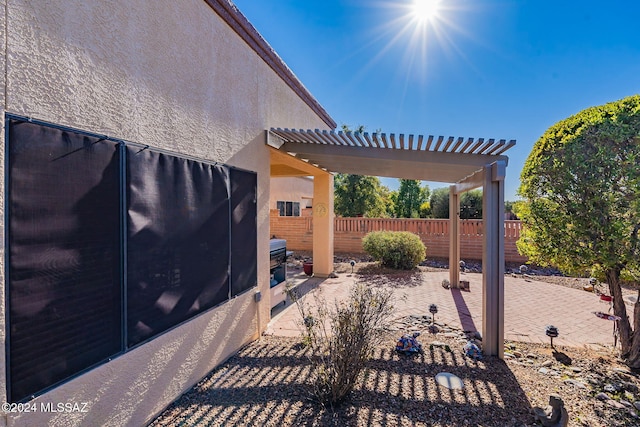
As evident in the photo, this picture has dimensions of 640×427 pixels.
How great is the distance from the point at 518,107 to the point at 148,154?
739 inches

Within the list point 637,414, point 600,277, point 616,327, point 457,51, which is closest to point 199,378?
point 637,414

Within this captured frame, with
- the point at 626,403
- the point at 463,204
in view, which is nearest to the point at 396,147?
the point at 626,403

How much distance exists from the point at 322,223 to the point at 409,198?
21.0 metres

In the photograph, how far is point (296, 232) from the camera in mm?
16844

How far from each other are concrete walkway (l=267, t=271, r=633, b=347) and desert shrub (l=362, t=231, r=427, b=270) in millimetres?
1475

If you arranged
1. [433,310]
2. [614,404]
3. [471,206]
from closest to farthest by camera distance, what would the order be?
1. [614,404]
2. [433,310]
3. [471,206]

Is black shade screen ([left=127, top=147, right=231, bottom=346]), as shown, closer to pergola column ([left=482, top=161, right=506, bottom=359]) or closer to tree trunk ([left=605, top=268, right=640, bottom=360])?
pergola column ([left=482, top=161, right=506, bottom=359])

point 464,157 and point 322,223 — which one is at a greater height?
point 464,157

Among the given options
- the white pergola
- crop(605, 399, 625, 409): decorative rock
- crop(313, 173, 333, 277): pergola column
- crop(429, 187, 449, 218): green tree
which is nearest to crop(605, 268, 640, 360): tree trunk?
crop(605, 399, 625, 409): decorative rock

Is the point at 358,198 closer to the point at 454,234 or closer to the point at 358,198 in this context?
the point at 358,198

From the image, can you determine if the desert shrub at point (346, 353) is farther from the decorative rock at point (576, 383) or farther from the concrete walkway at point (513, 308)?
the decorative rock at point (576, 383)

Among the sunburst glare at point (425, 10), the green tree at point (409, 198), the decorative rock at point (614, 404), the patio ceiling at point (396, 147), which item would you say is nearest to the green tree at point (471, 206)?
the green tree at point (409, 198)

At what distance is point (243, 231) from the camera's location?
513 cm

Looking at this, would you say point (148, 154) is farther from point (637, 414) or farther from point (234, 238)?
point (637, 414)
